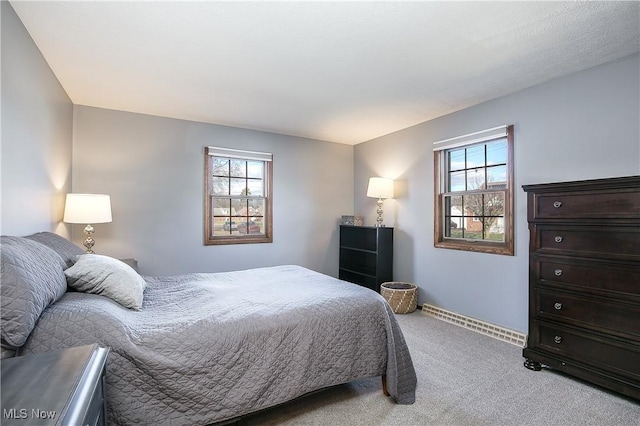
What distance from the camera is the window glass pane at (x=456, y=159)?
12.0 ft

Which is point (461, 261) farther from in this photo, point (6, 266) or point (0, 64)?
point (0, 64)

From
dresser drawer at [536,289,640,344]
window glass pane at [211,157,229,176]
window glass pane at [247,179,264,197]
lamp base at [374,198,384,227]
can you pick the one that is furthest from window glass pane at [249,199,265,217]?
dresser drawer at [536,289,640,344]

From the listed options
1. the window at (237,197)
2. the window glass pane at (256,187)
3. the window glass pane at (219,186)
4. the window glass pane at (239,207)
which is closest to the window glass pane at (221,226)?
the window at (237,197)

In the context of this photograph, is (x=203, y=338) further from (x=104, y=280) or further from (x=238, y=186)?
(x=238, y=186)

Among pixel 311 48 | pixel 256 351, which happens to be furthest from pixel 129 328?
pixel 311 48

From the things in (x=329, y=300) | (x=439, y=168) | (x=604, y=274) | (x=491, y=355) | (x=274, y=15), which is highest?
(x=274, y=15)

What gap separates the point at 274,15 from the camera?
187 cm

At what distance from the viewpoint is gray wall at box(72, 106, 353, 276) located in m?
3.49

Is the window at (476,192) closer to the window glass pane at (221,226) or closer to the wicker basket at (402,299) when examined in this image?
the wicker basket at (402,299)

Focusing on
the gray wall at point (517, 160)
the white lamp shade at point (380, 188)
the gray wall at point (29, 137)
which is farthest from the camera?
the white lamp shade at point (380, 188)

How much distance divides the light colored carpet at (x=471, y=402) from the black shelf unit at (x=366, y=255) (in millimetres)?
1726

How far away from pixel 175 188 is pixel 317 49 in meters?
2.56

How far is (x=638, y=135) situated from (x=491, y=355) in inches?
80.4

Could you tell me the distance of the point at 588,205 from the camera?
7.22 ft
